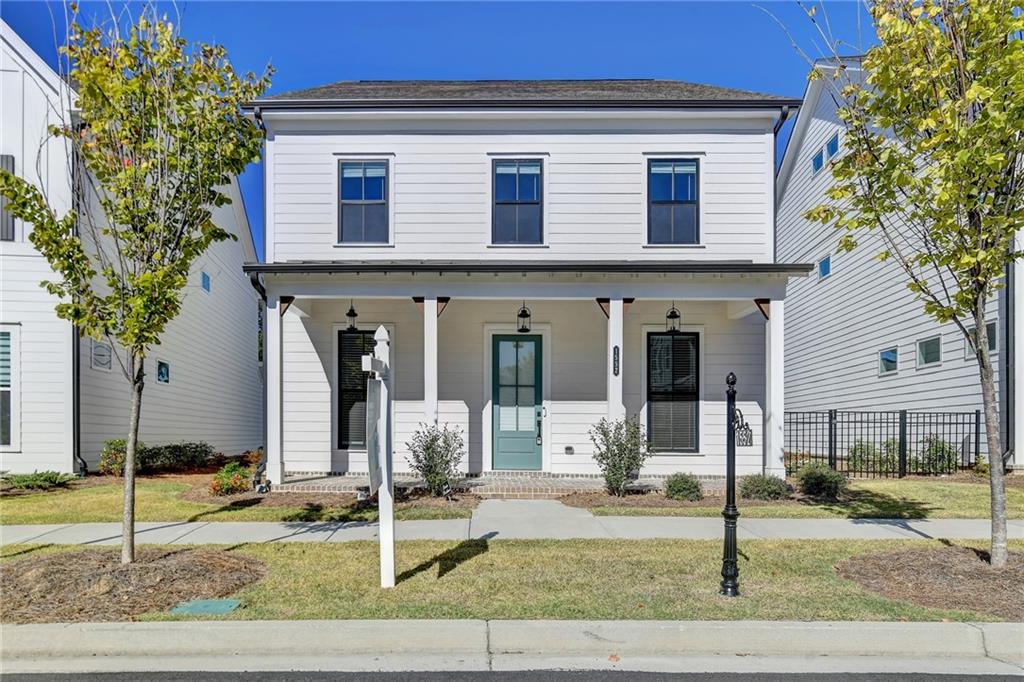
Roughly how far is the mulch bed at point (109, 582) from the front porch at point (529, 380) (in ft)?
18.2

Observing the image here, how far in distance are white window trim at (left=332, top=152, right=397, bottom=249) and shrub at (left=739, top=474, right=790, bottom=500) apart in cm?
702

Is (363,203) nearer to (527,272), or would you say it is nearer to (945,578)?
(527,272)

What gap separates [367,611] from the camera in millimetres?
4656

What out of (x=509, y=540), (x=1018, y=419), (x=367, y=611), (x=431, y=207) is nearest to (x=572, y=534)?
(x=509, y=540)

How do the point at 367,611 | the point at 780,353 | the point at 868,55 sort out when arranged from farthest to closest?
the point at 780,353 → the point at 868,55 → the point at 367,611

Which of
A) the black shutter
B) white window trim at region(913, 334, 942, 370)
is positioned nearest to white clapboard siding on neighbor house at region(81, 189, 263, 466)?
the black shutter

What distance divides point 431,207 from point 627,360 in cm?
447

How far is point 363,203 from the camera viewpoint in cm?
1131

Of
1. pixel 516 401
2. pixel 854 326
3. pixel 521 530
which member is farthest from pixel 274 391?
pixel 854 326

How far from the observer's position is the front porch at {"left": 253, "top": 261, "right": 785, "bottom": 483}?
11562mm

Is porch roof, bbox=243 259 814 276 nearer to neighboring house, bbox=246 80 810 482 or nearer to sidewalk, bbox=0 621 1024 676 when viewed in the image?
neighboring house, bbox=246 80 810 482

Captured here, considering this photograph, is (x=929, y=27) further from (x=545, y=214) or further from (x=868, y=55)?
(x=545, y=214)

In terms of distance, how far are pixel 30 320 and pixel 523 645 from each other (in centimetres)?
1134

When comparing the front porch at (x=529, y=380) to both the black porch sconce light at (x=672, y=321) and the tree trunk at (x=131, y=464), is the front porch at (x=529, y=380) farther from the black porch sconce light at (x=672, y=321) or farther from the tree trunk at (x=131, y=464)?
the tree trunk at (x=131, y=464)
